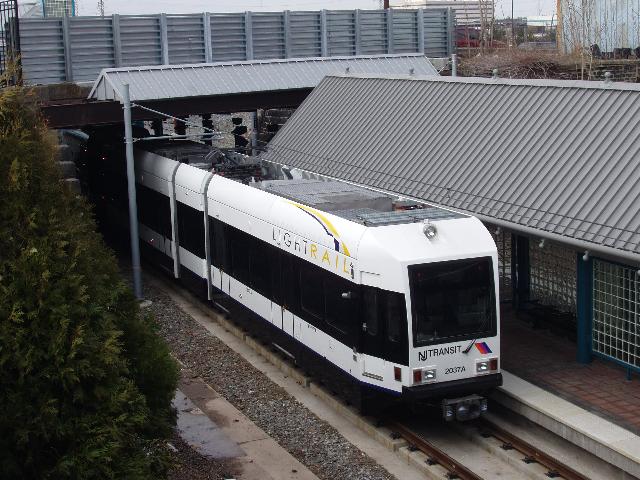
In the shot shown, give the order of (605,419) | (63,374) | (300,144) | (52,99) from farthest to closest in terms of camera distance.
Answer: (52,99) < (300,144) < (605,419) < (63,374)

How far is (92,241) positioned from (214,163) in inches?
410

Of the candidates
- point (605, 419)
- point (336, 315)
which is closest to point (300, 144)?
point (336, 315)

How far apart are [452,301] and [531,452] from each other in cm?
208

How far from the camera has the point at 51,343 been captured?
8.98 m

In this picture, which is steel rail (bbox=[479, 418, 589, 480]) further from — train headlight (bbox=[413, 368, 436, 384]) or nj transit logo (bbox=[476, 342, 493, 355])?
train headlight (bbox=[413, 368, 436, 384])

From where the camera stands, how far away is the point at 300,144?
2372 cm

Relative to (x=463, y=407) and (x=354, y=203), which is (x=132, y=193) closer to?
(x=354, y=203)

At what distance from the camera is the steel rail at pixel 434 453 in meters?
12.5

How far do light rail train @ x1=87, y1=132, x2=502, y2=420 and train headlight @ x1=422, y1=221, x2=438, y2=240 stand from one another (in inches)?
Answer: 0.8

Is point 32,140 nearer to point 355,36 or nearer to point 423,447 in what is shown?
point 423,447

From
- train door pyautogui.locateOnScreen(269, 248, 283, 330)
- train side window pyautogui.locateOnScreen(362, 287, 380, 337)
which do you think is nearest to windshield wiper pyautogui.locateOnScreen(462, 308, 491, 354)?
train side window pyautogui.locateOnScreen(362, 287, 380, 337)

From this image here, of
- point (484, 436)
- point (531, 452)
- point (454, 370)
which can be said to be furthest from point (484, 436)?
point (454, 370)

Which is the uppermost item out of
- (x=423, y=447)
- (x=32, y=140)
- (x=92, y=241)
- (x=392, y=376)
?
(x=32, y=140)

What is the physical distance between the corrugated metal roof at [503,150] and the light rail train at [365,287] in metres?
1.67
